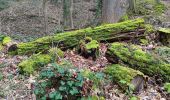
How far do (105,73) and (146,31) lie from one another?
2405 millimetres

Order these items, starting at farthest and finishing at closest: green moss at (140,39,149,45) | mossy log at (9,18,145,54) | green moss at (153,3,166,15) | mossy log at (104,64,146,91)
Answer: green moss at (153,3,166,15) → green moss at (140,39,149,45) → mossy log at (9,18,145,54) → mossy log at (104,64,146,91)

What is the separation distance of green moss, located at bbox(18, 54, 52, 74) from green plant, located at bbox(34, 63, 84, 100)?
5.67ft

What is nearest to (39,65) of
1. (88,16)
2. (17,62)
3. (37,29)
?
(17,62)

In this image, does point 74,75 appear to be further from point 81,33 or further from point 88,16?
point 88,16

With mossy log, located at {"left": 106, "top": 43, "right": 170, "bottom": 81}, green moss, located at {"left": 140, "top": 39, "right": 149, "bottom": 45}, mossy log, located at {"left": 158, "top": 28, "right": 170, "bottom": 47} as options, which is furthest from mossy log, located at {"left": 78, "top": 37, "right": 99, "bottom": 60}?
mossy log, located at {"left": 158, "top": 28, "right": 170, "bottom": 47}

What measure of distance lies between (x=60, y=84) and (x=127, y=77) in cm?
168

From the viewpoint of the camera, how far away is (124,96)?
680 cm

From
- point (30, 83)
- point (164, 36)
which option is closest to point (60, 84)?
point (30, 83)

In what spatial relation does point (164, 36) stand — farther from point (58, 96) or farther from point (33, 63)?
point (58, 96)

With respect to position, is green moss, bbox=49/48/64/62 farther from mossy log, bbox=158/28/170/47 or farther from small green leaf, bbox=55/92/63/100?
mossy log, bbox=158/28/170/47

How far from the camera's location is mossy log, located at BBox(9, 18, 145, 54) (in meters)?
8.75

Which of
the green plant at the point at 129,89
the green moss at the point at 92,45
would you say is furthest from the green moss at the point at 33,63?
the green plant at the point at 129,89

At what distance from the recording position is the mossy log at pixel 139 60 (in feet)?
24.0

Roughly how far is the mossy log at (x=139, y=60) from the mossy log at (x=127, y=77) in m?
0.38
